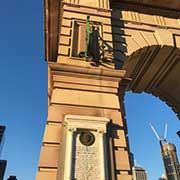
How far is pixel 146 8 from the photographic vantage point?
14.0 m

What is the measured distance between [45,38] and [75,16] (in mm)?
4882

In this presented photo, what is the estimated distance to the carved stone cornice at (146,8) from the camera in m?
13.7

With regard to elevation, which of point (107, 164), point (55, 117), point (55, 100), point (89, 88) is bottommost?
point (107, 164)

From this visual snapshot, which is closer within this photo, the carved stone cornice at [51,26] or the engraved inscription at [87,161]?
the engraved inscription at [87,161]

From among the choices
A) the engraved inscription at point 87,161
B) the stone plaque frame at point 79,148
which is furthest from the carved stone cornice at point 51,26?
the engraved inscription at point 87,161

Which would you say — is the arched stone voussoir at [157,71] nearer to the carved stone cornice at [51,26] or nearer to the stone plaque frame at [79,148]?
the stone plaque frame at [79,148]

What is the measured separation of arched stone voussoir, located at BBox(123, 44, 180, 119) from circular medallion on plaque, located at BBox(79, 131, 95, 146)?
5471 mm

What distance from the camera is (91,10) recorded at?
484 inches

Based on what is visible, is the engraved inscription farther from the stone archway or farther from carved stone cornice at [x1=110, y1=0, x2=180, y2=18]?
carved stone cornice at [x1=110, y1=0, x2=180, y2=18]

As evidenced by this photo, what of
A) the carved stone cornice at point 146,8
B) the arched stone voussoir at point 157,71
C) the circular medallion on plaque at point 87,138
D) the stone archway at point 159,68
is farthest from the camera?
the carved stone cornice at point 146,8

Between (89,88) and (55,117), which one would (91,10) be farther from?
(55,117)

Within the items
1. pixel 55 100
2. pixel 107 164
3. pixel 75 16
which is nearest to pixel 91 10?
pixel 75 16

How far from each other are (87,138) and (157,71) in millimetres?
8970

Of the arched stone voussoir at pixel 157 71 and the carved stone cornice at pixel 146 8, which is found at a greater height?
the carved stone cornice at pixel 146 8
